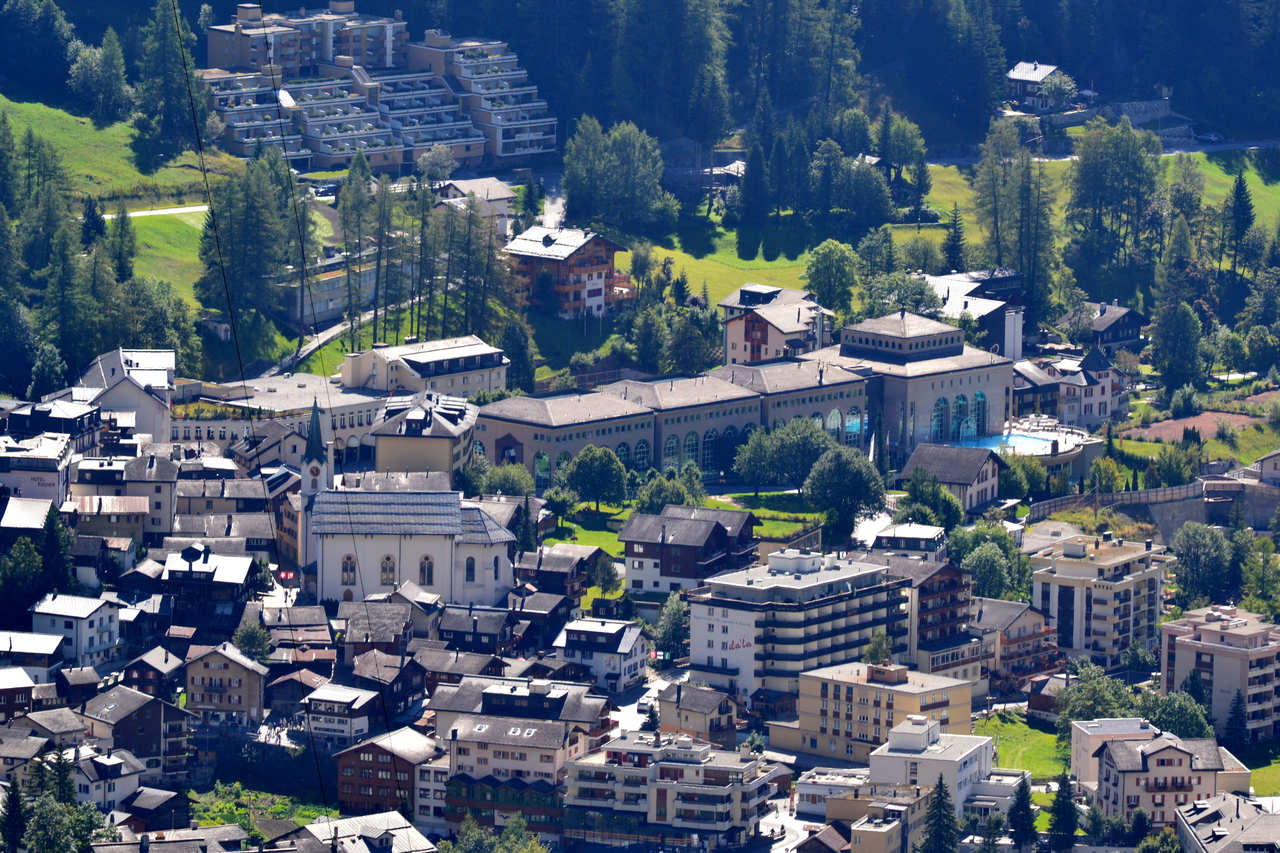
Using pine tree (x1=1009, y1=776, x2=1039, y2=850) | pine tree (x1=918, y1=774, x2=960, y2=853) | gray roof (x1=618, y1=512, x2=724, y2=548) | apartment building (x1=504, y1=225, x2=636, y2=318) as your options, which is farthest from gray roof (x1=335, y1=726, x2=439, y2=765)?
apartment building (x1=504, y1=225, x2=636, y2=318)

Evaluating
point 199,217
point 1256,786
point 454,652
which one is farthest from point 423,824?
point 199,217

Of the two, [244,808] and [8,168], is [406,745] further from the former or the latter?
[8,168]

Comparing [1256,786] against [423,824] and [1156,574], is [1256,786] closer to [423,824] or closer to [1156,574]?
[1156,574]

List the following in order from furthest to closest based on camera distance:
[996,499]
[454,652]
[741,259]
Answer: [741,259], [996,499], [454,652]

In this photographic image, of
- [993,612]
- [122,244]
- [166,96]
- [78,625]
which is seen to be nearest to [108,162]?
[166,96]

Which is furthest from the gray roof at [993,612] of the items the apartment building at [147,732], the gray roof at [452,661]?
the apartment building at [147,732]

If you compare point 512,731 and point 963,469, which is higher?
point 963,469
